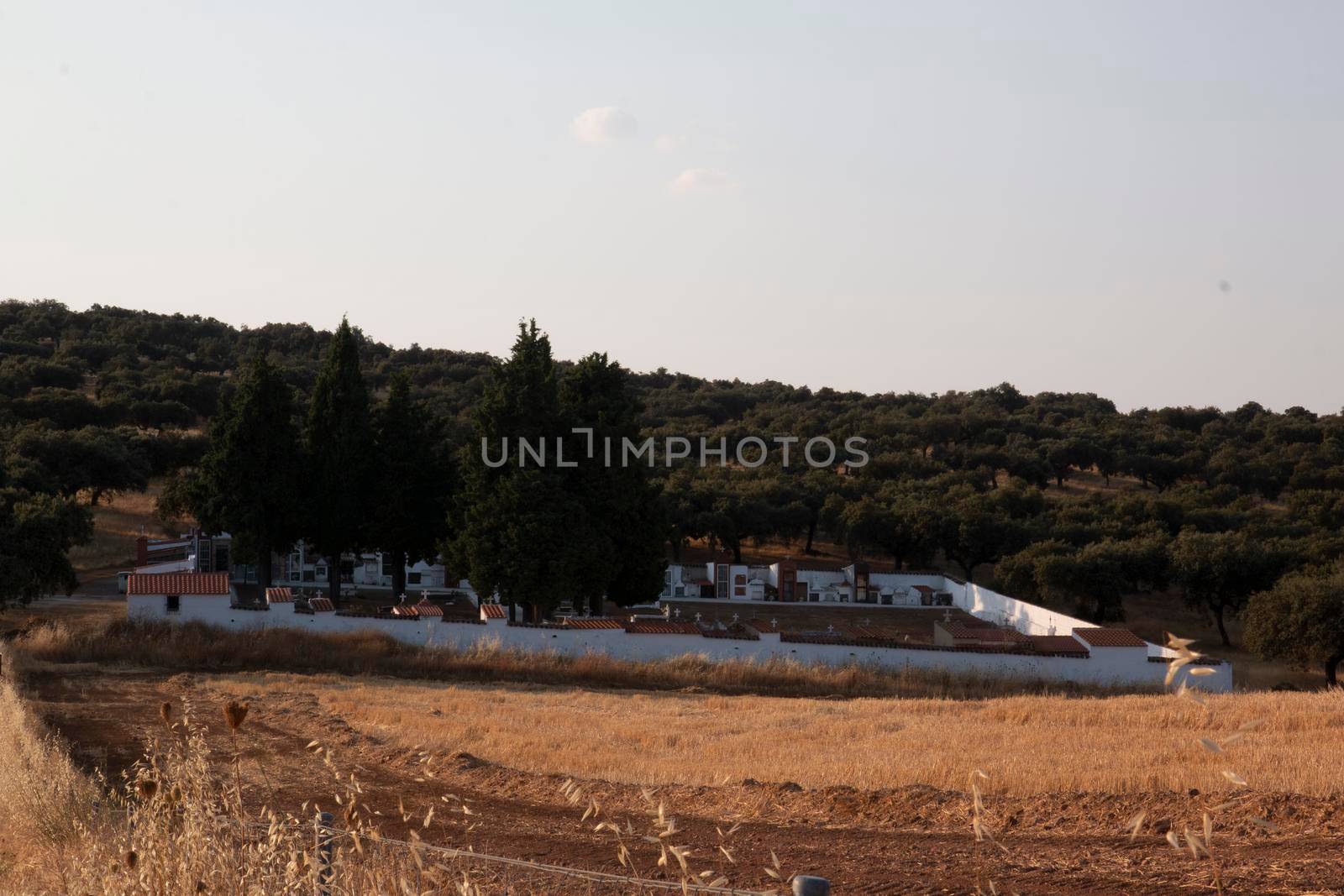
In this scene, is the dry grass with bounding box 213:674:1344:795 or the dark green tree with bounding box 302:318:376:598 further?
the dark green tree with bounding box 302:318:376:598

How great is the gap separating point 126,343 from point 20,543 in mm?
70089

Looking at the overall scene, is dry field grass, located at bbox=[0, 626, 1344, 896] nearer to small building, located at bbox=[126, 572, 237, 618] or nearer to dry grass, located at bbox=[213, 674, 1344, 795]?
dry grass, located at bbox=[213, 674, 1344, 795]

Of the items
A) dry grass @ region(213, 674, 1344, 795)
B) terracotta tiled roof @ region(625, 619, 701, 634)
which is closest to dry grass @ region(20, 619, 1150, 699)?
terracotta tiled roof @ region(625, 619, 701, 634)

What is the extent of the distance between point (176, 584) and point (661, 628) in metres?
13.1

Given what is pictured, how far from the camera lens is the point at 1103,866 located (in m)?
9.32

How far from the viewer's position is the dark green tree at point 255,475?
133 ft

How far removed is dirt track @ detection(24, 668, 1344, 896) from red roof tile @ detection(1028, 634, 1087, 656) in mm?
20950

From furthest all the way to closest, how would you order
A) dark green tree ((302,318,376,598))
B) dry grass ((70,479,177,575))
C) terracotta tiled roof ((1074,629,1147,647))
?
dry grass ((70,479,177,575)) → dark green tree ((302,318,376,598)) → terracotta tiled roof ((1074,629,1147,647))

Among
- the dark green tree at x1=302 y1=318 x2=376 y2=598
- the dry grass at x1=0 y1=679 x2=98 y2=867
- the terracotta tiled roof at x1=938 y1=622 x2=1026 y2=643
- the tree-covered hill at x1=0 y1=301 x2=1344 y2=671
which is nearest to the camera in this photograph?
the dry grass at x1=0 y1=679 x2=98 y2=867

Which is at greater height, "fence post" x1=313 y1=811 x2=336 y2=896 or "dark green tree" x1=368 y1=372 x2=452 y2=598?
"dark green tree" x1=368 y1=372 x2=452 y2=598

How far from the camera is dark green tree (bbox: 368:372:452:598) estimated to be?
41.9 metres

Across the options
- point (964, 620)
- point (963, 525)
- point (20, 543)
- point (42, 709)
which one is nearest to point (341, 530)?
point (20, 543)

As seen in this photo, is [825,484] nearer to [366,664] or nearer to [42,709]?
[366,664]

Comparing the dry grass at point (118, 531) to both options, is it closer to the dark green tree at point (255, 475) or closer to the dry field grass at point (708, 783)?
the dark green tree at point (255, 475)
